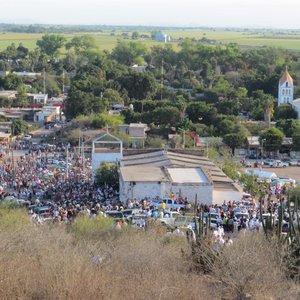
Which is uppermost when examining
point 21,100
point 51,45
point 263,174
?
point 51,45

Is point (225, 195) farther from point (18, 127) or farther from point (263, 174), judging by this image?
point (18, 127)

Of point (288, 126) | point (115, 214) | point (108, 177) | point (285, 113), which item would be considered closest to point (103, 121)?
point (288, 126)

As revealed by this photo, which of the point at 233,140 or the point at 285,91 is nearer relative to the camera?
the point at 233,140

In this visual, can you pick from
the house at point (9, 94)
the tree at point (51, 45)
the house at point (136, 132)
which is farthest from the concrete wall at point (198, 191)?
the tree at point (51, 45)

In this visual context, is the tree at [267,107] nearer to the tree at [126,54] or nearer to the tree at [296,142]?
the tree at [296,142]

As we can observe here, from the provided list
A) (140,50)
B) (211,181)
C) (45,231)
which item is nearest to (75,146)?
(211,181)

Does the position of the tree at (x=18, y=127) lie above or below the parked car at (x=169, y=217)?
below

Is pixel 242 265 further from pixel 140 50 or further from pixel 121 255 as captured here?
pixel 140 50
